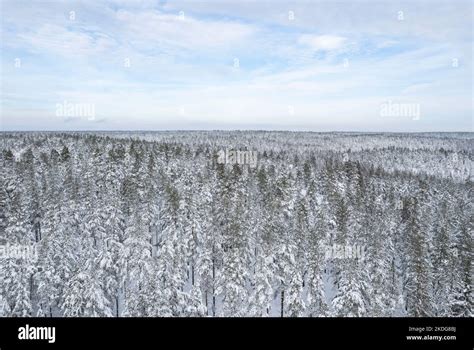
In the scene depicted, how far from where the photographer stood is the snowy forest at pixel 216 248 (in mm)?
32469

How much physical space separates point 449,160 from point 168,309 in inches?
7199

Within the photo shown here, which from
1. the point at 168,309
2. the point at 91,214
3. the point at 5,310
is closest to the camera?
the point at 168,309

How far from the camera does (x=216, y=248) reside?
4247 centimetres

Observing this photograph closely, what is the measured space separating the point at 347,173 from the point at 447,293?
35.6 m

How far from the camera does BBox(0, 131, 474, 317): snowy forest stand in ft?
107

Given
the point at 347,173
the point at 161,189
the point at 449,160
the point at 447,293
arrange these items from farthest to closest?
the point at 449,160 < the point at 347,173 < the point at 161,189 < the point at 447,293

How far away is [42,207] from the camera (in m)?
49.3

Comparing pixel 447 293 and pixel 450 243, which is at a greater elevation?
pixel 450 243

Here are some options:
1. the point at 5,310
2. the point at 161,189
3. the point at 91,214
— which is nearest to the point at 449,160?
the point at 161,189
